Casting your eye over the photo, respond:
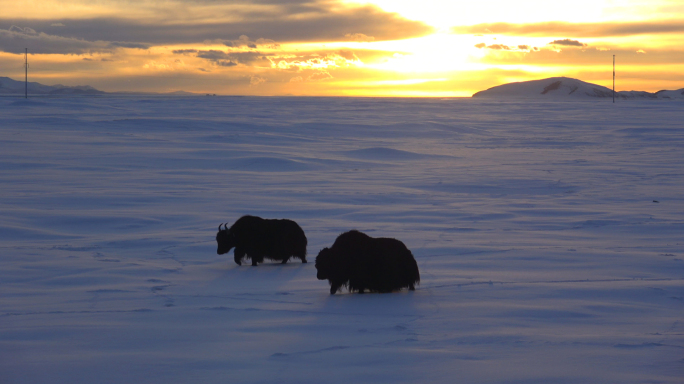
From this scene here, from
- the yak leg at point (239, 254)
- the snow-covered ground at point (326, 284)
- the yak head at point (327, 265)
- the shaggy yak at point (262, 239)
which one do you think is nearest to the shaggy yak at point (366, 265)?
the yak head at point (327, 265)

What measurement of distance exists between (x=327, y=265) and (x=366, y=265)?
35 cm

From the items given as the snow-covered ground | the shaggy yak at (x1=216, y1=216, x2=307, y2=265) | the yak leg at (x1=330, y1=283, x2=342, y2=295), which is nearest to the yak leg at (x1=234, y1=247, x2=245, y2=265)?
the shaggy yak at (x1=216, y1=216, x2=307, y2=265)

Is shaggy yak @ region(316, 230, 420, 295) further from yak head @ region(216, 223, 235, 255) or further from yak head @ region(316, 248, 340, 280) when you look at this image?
yak head @ region(216, 223, 235, 255)

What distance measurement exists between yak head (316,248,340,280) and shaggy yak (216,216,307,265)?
5.16 ft

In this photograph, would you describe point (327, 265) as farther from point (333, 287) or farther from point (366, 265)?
point (366, 265)

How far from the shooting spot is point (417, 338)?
4668 mm

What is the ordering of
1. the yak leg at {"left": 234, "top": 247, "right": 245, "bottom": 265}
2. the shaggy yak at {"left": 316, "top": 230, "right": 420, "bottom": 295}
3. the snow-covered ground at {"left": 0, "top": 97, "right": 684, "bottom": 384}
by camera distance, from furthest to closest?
the yak leg at {"left": 234, "top": 247, "right": 245, "bottom": 265} → the shaggy yak at {"left": 316, "top": 230, "right": 420, "bottom": 295} → the snow-covered ground at {"left": 0, "top": 97, "right": 684, "bottom": 384}

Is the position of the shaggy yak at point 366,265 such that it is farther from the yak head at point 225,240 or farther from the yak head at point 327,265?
the yak head at point 225,240

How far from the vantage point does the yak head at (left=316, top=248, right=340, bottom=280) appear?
599 cm

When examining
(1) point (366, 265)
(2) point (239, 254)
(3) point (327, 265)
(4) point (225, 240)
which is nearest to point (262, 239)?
(2) point (239, 254)

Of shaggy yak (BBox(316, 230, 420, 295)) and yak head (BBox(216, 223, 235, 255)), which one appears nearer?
shaggy yak (BBox(316, 230, 420, 295))

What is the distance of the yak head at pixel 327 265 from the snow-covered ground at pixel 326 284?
21cm

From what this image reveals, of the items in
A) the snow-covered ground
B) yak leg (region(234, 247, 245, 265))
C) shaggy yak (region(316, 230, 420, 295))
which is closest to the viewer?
the snow-covered ground

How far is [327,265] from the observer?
6.01 m
